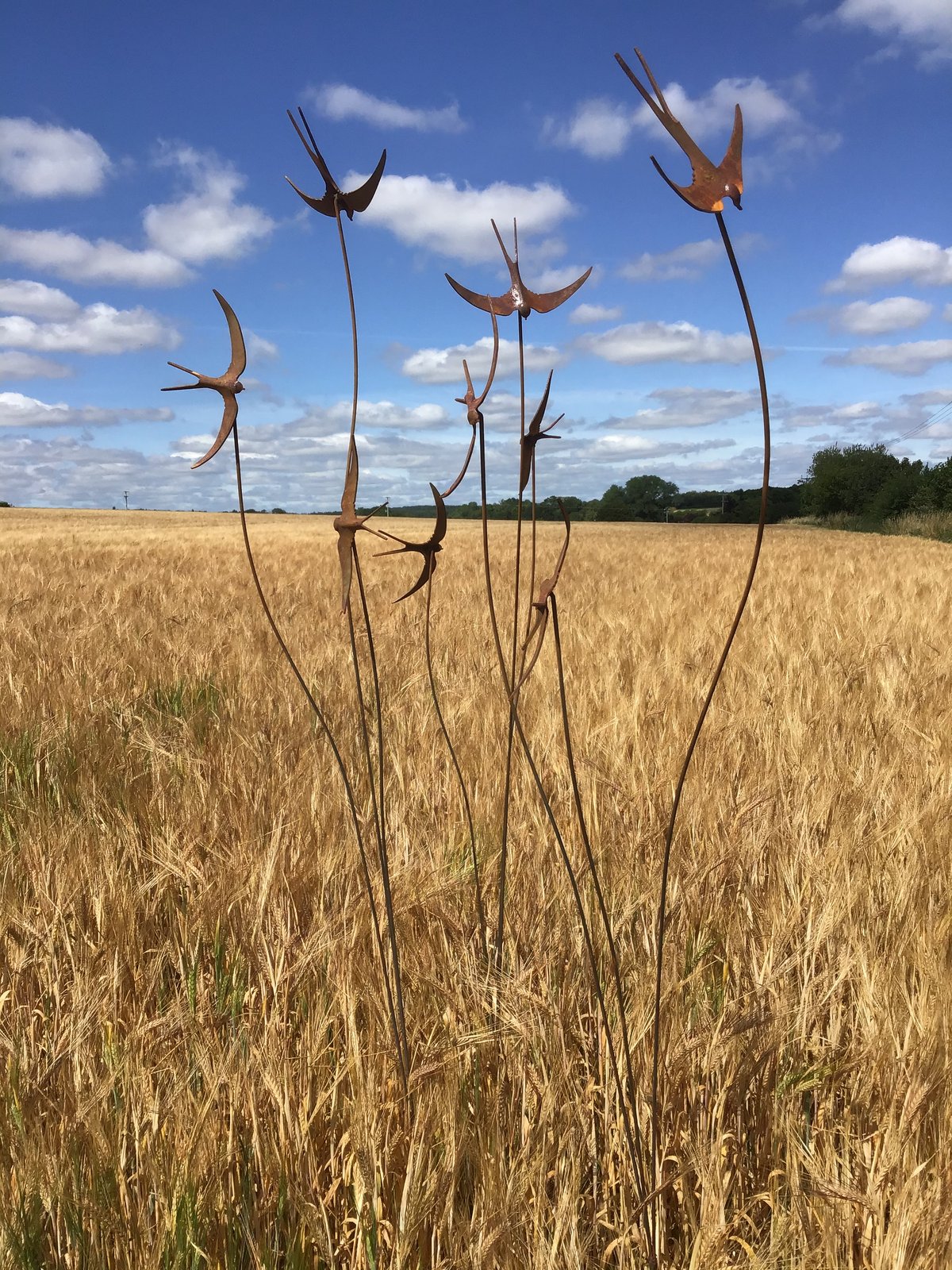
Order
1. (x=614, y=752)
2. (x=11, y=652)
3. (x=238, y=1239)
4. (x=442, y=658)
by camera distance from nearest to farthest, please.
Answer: (x=238, y=1239), (x=614, y=752), (x=11, y=652), (x=442, y=658)

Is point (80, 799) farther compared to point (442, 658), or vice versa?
point (442, 658)

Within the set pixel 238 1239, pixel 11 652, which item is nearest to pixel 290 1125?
pixel 238 1239

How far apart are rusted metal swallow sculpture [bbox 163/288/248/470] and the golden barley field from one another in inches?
26.5

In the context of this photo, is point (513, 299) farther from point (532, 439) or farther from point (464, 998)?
point (464, 998)

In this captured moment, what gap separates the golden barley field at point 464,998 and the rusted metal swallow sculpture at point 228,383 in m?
0.67

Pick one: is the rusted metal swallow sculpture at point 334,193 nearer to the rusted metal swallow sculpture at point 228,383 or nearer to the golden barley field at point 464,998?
the rusted metal swallow sculpture at point 228,383

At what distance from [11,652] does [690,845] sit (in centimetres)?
288

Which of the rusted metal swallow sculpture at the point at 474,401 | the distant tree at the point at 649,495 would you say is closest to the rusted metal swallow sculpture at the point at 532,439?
the rusted metal swallow sculpture at the point at 474,401

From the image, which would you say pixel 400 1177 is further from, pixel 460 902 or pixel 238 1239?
pixel 460 902

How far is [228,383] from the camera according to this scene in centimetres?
85

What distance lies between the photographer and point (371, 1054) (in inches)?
38.7

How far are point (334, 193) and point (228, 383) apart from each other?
0.22 m

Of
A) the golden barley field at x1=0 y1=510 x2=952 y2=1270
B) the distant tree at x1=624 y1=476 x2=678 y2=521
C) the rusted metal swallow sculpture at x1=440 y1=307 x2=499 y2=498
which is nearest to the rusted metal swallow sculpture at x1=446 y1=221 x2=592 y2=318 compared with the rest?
the rusted metal swallow sculpture at x1=440 y1=307 x2=499 y2=498

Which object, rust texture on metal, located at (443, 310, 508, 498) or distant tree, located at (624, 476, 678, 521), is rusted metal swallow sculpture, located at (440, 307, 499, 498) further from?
distant tree, located at (624, 476, 678, 521)
